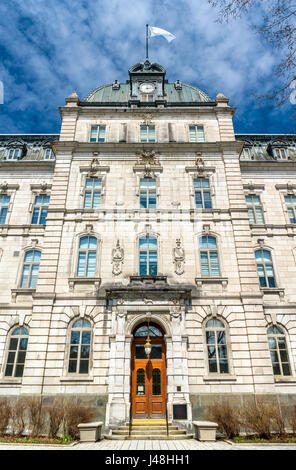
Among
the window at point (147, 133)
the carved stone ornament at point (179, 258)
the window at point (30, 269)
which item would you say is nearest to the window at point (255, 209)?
the carved stone ornament at point (179, 258)

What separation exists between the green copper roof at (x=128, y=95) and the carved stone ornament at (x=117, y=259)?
14189 mm

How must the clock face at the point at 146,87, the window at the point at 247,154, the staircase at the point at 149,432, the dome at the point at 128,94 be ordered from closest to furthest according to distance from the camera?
1. the staircase at the point at 149,432
2. the window at the point at 247,154
3. the dome at the point at 128,94
4. the clock face at the point at 146,87

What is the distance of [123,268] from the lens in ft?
62.2

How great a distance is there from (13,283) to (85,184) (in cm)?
838

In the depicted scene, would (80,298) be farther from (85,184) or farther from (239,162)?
(239,162)

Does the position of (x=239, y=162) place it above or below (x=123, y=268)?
above

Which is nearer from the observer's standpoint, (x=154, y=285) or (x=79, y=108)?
(x=154, y=285)

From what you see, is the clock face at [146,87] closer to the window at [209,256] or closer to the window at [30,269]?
the window at [209,256]

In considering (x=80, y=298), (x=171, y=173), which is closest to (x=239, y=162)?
(x=171, y=173)

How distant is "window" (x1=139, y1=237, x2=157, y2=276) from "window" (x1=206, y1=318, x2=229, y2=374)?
4629 millimetres

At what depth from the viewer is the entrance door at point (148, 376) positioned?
52.6 feet

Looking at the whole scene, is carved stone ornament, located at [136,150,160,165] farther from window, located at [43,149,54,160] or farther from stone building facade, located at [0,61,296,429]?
window, located at [43,149,54,160]

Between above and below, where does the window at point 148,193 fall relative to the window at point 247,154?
below

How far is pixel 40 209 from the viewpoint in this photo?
23281 millimetres
